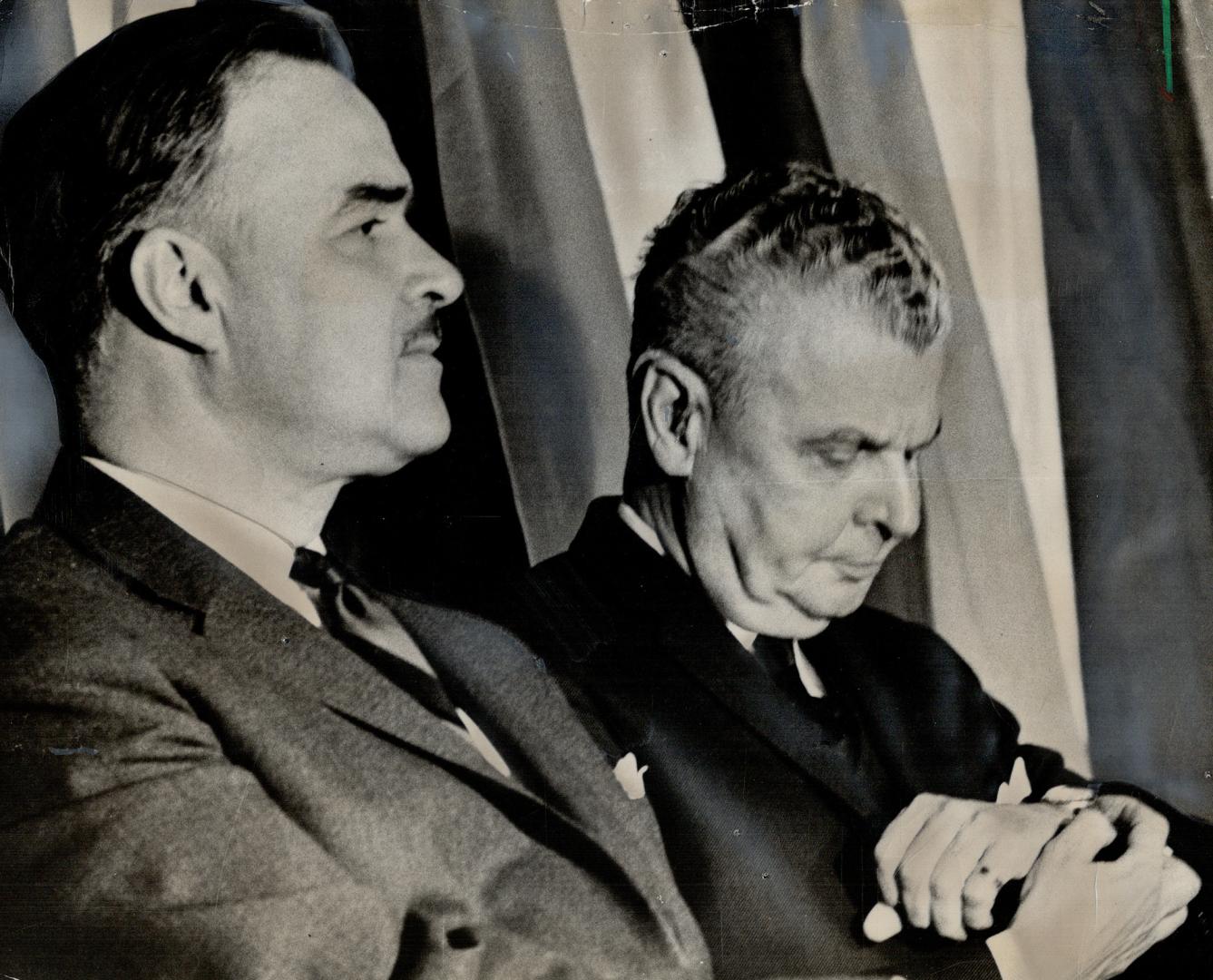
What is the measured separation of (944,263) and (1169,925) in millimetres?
1175

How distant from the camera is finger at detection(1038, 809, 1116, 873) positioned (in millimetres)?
2004

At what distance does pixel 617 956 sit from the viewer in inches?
74.1

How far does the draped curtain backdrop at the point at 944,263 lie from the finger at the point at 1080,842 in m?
0.09

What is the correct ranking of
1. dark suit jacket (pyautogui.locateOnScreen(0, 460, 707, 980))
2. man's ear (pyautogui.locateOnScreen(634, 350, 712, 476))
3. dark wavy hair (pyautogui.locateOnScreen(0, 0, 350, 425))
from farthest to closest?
man's ear (pyautogui.locateOnScreen(634, 350, 712, 476)) → dark wavy hair (pyautogui.locateOnScreen(0, 0, 350, 425)) → dark suit jacket (pyautogui.locateOnScreen(0, 460, 707, 980))

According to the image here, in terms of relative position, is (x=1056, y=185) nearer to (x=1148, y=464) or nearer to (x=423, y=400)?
(x=1148, y=464)

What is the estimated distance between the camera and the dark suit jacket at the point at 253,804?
178 cm

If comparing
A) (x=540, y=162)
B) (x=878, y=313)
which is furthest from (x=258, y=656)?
(x=878, y=313)

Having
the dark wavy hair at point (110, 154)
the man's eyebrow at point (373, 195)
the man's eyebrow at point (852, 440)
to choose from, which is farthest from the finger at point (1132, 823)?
the dark wavy hair at point (110, 154)

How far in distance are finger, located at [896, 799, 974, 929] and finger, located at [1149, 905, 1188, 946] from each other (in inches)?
15.2

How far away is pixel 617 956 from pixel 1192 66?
5.95ft

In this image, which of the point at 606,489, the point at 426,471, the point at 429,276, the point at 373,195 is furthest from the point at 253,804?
the point at 373,195

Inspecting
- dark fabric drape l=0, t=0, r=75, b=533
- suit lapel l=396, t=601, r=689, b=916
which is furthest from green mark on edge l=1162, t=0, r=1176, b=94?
dark fabric drape l=0, t=0, r=75, b=533

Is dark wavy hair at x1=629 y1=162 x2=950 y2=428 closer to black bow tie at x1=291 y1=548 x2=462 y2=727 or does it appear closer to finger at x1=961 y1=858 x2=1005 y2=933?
black bow tie at x1=291 y1=548 x2=462 y2=727

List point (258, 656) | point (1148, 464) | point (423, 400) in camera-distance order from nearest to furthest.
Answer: point (258, 656) < point (423, 400) < point (1148, 464)
